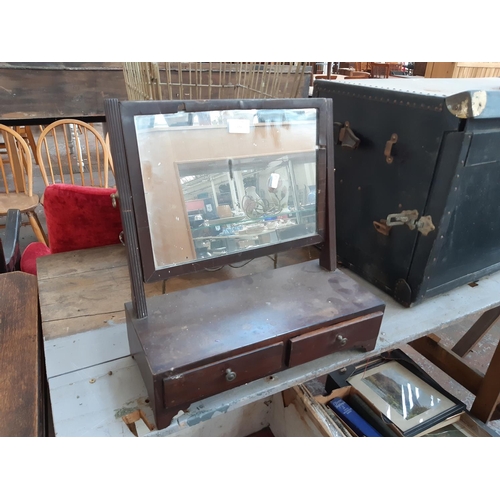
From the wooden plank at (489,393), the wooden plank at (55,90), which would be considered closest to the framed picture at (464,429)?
the wooden plank at (489,393)

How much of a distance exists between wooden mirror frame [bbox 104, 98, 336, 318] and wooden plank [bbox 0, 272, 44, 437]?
251 mm

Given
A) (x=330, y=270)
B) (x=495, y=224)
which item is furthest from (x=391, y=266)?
(x=495, y=224)

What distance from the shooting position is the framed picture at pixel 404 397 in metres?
1.24

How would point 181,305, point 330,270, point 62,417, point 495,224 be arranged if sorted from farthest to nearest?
1. point 495,224
2. point 330,270
3. point 181,305
4. point 62,417

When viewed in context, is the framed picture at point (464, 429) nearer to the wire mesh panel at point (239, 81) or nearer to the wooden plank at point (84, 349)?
the wooden plank at point (84, 349)

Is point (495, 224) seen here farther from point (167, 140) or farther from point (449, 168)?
point (167, 140)

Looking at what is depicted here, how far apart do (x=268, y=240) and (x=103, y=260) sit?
543 millimetres

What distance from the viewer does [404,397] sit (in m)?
1.33

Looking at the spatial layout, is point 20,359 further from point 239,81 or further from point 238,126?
point 239,81

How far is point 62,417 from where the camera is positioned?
2.16 ft

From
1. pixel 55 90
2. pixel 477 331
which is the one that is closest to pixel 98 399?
pixel 477 331

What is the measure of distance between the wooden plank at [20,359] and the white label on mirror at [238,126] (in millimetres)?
603

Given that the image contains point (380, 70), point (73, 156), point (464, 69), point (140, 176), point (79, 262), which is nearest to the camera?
point (140, 176)

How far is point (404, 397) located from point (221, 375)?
3.02 ft
